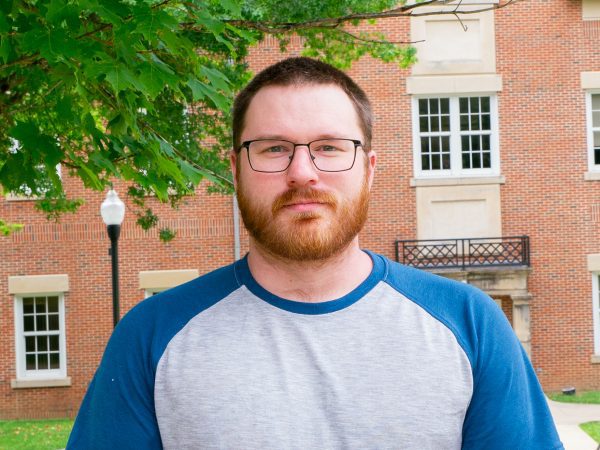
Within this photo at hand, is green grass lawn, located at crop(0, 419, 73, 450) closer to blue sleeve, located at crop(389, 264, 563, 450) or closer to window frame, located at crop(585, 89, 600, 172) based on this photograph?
Result: window frame, located at crop(585, 89, 600, 172)

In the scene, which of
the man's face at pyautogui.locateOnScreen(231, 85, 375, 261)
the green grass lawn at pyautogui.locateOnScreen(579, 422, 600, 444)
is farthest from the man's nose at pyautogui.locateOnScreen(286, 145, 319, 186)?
the green grass lawn at pyautogui.locateOnScreen(579, 422, 600, 444)

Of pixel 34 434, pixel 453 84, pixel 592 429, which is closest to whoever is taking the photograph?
pixel 592 429

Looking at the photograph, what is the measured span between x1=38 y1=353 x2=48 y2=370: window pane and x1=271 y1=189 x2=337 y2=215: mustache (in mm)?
18409

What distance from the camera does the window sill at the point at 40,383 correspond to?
62.9ft

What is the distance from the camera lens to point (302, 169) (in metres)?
2.22

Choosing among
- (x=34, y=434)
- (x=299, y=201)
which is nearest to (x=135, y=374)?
(x=299, y=201)

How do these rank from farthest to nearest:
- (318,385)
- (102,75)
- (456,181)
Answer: (456,181), (102,75), (318,385)

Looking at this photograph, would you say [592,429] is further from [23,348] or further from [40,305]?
[23,348]

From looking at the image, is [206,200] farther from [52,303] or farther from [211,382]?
[211,382]

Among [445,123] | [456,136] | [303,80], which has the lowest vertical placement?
[303,80]

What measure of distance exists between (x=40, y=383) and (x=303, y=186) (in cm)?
1812

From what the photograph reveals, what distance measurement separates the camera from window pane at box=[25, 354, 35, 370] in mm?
19609

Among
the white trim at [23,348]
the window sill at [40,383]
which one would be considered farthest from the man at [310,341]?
the white trim at [23,348]

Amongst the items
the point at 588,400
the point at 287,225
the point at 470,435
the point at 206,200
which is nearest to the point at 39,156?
the point at 287,225
